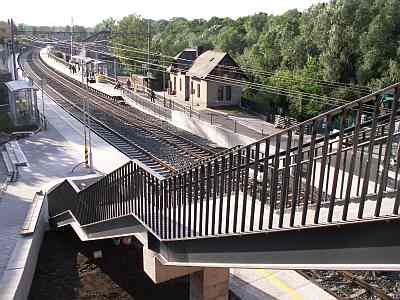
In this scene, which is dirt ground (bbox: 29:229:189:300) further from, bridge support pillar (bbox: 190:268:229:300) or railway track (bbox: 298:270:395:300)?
railway track (bbox: 298:270:395:300)

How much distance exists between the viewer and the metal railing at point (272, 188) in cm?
353

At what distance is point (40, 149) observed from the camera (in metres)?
23.1

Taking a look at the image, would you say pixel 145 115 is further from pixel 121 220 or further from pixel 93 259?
pixel 121 220

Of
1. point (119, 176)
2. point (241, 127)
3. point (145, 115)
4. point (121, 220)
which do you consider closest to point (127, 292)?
point (121, 220)

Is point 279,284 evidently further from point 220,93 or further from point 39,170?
point 220,93

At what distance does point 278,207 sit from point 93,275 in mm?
6515

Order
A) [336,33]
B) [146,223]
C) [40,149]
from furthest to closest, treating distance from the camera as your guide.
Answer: [336,33], [40,149], [146,223]

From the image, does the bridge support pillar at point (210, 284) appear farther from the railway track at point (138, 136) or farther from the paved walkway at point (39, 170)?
the railway track at point (138, 136)

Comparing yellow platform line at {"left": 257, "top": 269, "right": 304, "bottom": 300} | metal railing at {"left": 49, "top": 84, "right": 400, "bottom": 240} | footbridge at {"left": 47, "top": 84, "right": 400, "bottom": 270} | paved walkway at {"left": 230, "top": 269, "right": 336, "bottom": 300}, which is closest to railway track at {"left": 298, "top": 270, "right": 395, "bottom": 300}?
paved walkway at {"left": 230, "top": 269, "right": 336, "bottom": 300}

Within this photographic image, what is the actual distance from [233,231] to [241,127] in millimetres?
24973

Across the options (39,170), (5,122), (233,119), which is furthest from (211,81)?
(39,170)

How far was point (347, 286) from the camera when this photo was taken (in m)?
10.4

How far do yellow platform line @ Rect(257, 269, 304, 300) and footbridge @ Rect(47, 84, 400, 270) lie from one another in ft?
12.7

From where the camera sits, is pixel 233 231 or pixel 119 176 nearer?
pixel 233 231
